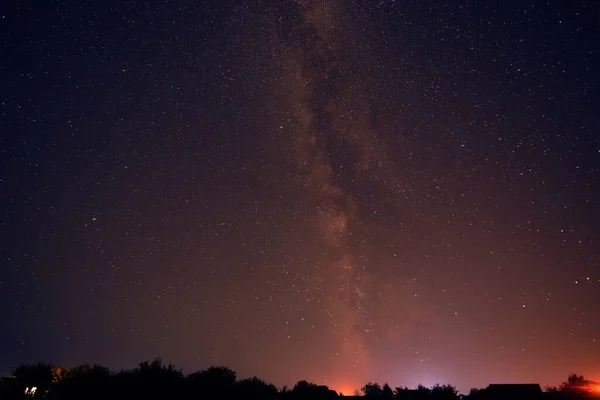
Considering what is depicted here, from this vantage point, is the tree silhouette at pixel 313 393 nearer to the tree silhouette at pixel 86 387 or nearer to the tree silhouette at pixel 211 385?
the tree silhouette at pixel 211 385

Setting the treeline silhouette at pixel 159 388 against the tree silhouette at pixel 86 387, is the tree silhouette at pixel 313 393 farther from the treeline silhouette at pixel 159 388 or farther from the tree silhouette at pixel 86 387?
the tree silhouette at pixel 86 387

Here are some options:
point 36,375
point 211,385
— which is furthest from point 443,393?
point 36,375

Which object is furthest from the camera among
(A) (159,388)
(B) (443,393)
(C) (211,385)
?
(B) (443,393)

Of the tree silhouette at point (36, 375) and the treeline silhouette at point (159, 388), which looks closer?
the treeline silhouette at point (159, 388)

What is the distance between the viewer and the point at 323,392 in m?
44.0

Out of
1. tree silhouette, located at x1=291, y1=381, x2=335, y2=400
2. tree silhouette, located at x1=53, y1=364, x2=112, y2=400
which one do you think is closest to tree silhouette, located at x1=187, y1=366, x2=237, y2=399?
tree silhouette, located at x1=53, y1=364, x2=112, y2=400

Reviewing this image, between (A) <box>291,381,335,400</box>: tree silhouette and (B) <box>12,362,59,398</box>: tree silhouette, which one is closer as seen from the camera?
(A) <box>291,381,335,400</box>: tree silhouette

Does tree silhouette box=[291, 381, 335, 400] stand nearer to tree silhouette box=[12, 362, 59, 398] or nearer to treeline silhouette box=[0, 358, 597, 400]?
treeline silhouette box=[0, 358, 597, 400]

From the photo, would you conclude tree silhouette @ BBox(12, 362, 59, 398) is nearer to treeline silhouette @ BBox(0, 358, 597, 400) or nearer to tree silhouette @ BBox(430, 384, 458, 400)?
treeline silhouette @ BBox(0, 358, 597, 400)

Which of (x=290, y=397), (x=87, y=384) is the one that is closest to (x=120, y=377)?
(x=87, y=384)

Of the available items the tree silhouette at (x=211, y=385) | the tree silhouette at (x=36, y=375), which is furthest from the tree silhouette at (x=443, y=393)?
the tree silhouette at (x=36, y=375)

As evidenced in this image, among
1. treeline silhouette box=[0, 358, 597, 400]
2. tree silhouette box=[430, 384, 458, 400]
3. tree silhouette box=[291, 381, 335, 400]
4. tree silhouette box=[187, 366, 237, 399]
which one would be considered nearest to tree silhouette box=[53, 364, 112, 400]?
treeline silhouette box=[0, 358, 597, 400]

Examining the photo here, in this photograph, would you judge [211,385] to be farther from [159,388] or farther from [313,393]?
[313,393]

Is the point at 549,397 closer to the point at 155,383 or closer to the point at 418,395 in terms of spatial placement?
the point at 418,395
